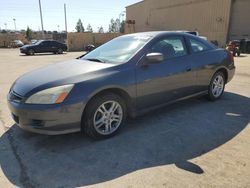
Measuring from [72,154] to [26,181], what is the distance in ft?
2.29

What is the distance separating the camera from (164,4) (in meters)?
31.1

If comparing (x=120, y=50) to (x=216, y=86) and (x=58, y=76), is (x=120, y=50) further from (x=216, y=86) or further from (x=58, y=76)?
(x=216, y=86)

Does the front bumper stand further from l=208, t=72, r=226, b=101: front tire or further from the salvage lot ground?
l=208, t=72, r=226, b=101: front tire

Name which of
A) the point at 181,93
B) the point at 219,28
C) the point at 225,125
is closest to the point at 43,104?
the point at 181,93

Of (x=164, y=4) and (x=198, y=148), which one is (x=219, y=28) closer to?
(x=164, y=4)

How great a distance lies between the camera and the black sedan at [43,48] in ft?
74.4

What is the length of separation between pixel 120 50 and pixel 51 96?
1547mm

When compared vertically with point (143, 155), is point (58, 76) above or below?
above

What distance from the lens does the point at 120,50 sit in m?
4.18

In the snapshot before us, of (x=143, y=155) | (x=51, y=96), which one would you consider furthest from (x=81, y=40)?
(x=143, y=155)

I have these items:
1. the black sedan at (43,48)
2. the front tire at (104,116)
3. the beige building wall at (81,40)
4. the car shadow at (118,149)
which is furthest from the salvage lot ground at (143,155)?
the beige building wall at (81,40)

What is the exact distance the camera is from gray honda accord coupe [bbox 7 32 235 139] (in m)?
3.17

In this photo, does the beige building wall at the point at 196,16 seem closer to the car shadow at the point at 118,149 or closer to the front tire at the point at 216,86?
the front tire at the point at 216,86

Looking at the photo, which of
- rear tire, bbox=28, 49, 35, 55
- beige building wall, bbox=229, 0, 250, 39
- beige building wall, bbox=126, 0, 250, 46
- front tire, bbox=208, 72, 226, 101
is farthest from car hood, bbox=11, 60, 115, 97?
beige building wall, bbox=126, 0, 250, 46
